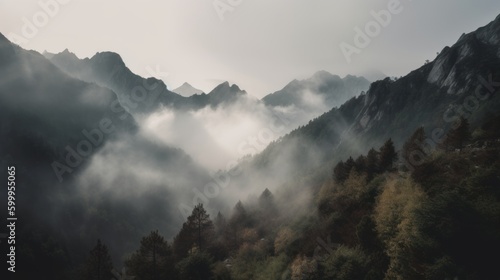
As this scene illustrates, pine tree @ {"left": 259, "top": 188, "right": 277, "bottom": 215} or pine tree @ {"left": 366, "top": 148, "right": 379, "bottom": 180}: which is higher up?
pine tree @ {"left": 259, "top": 188, "right": 277, "bottom": 215}

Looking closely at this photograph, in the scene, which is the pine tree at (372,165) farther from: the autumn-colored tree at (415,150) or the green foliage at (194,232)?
the green foliage at (194,232)

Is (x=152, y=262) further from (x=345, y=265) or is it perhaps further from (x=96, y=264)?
(x=345, y=265)

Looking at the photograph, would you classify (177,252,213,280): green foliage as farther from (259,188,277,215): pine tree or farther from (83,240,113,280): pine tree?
(259,188,277,215): pine tree

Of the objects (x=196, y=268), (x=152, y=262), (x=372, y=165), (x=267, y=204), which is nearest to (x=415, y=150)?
(x=372, y=165)

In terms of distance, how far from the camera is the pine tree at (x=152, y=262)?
6838cm

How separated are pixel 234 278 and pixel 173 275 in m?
12.6

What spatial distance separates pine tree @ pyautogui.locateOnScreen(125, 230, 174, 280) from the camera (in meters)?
68.4

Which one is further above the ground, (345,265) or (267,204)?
(267,204)

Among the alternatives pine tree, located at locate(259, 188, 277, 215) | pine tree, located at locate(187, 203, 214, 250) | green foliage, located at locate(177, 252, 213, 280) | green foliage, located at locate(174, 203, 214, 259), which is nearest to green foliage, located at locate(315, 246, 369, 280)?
green foliage, located at locate(177, 252, 213, 280)

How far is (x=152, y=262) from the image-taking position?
6962 cm

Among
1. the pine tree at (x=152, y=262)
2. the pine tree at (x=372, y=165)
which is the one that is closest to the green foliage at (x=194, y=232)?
the pine tree at (x=152, y=262)

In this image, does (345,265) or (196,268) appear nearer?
(345,265)

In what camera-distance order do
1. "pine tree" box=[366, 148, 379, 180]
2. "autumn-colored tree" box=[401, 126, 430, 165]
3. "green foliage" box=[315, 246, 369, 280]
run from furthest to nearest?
"pine tree" box=[366, 148, 379, 180], "autumn-colored tree" box=[401, 126, 430, 165], "green foliage" box=[315, 246, 369, 280]

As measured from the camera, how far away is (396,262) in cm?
3909
